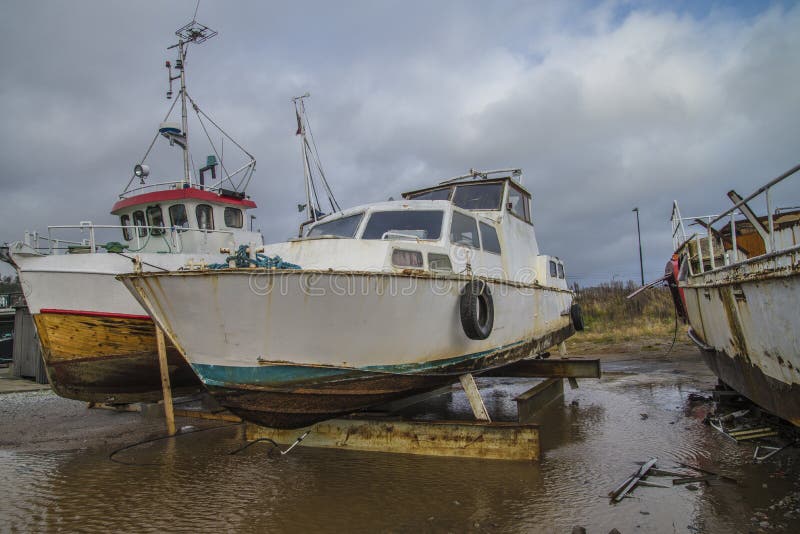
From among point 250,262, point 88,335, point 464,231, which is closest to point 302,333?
point 250,262

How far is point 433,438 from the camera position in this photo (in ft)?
18.8

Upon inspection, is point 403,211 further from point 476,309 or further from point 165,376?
point 165,376

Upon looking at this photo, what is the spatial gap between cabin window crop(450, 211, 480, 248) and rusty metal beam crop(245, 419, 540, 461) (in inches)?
91.6

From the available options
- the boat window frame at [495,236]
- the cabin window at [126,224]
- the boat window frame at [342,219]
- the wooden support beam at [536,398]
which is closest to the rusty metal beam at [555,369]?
the wooden support beam at [536,398]

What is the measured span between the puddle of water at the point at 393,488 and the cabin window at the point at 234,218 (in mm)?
6172

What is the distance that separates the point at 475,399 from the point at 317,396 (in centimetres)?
202

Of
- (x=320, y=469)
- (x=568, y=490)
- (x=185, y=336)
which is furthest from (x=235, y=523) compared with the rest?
(x=568, y=490)

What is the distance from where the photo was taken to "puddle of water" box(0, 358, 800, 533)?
163 inches

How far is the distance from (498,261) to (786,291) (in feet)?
12.7

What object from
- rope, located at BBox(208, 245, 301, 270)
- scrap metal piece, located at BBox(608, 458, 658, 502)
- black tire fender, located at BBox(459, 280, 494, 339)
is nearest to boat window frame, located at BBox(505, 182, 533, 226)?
black tire fender, located at BBox(459, 280, 494, 339)

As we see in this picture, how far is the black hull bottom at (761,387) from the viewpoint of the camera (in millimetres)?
4449

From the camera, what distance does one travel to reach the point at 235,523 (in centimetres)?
427

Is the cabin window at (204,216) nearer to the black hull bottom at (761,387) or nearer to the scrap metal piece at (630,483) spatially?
the scrap metal piece at (630,483)

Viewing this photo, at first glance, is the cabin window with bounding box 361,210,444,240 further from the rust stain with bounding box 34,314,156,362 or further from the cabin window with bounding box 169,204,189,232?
the cabin window with bounding box 169,204,189,232
